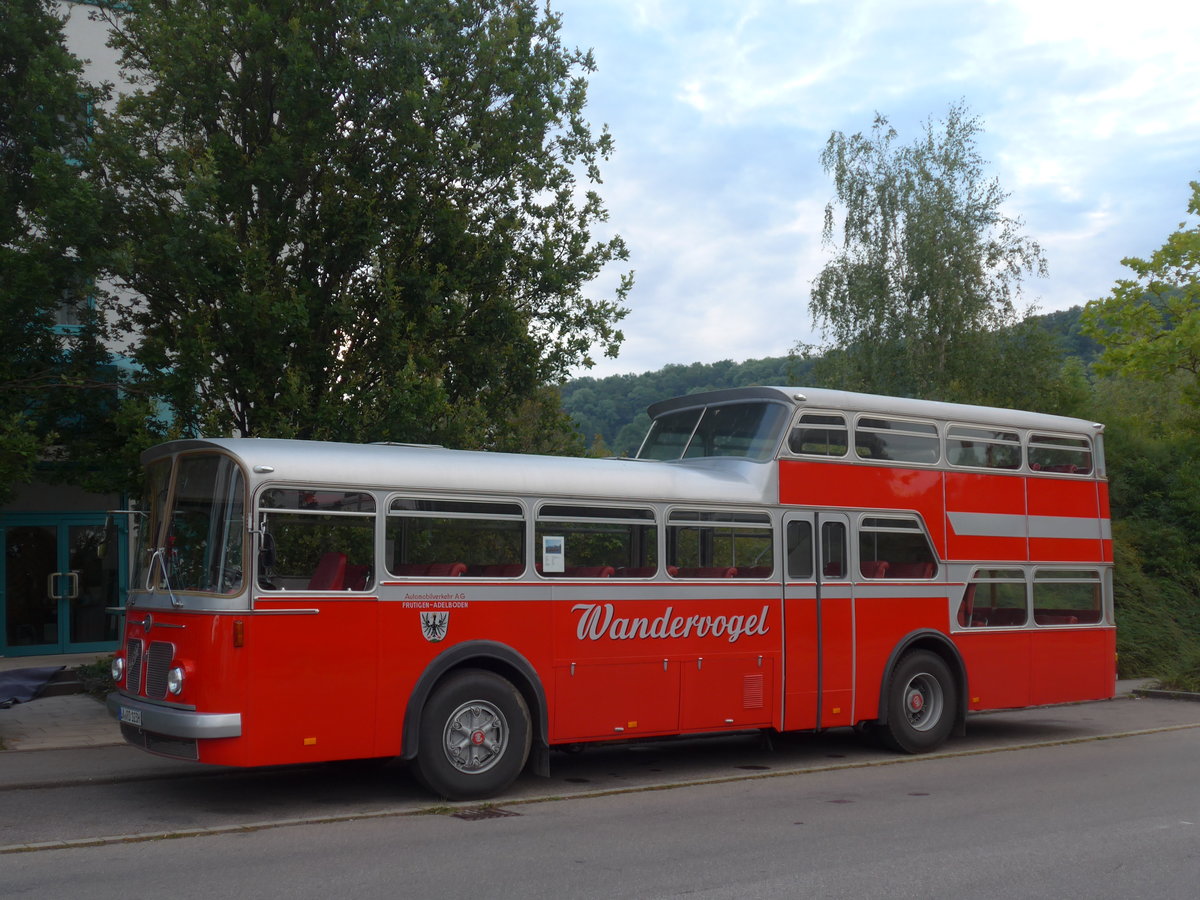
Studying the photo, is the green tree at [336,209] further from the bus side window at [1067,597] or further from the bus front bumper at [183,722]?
the bus side window at [1067,597]

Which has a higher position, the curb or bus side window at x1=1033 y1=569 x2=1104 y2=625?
bus side window at x1=1033 y1=569 x2=1104 y2=625

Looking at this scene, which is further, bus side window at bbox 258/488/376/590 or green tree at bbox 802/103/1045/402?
green tree at bbox 802/103/1045/402

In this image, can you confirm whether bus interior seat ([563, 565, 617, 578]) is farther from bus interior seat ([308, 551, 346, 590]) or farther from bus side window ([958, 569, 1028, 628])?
bus side window ([958, 569, 1028, 628])

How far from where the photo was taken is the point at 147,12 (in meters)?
14.4

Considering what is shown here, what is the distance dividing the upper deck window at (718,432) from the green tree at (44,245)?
6.73m

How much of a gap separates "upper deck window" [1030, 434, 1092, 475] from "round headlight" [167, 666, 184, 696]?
9.60m

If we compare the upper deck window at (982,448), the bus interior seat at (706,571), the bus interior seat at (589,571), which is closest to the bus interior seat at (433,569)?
the bus interior seat at (589,571)

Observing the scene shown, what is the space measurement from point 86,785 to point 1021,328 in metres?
27.3

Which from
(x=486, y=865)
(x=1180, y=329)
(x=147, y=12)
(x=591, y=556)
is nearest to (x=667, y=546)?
(x=591, y=556)

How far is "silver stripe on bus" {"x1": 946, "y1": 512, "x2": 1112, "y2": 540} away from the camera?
13156 mm

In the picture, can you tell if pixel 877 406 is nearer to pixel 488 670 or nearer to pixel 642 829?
pixel 488 670

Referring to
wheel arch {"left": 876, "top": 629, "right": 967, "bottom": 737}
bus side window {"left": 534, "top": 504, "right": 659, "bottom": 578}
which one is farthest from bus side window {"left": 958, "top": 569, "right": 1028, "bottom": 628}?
bus side window {"left": 534, "top": 504, "right": 659, "bottom": 578}

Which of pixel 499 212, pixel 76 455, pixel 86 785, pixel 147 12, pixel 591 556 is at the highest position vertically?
pixel 147 12

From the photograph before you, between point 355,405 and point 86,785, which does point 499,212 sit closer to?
point 355,405
